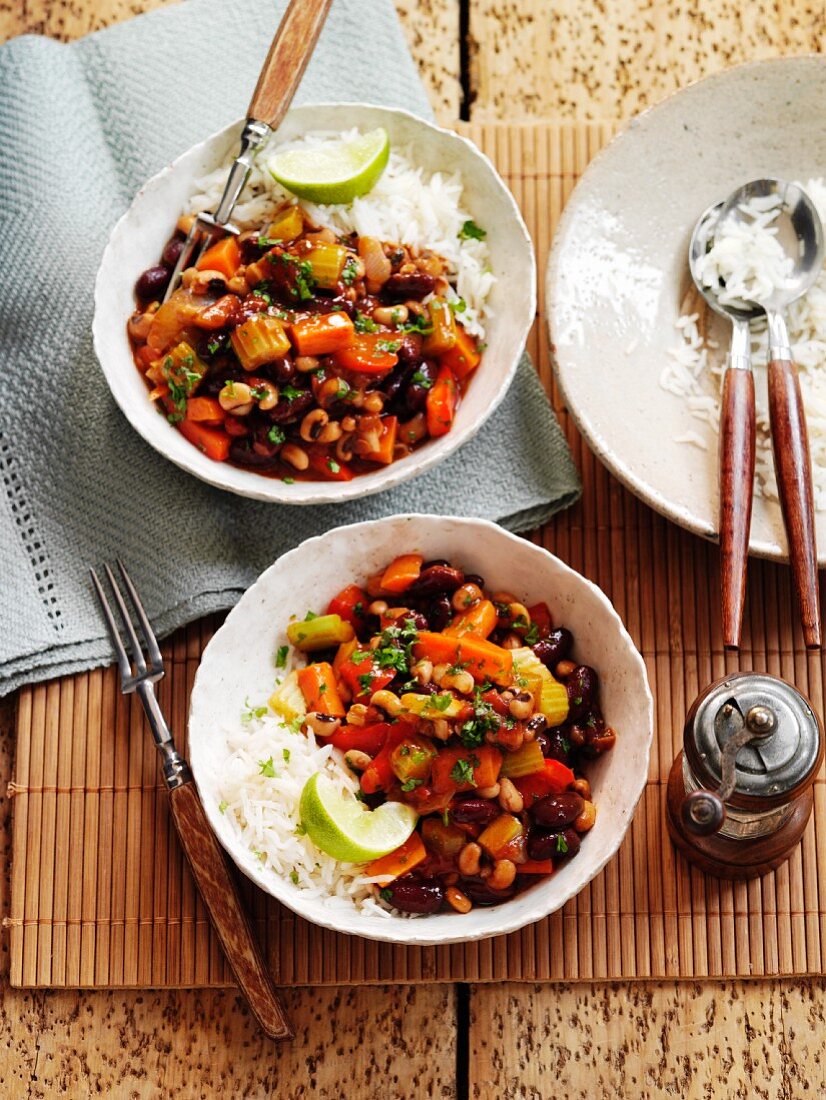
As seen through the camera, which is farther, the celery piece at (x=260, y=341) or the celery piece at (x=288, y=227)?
the celery piece at (x=288, y=227)

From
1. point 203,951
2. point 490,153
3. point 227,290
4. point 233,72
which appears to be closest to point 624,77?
point 490,153

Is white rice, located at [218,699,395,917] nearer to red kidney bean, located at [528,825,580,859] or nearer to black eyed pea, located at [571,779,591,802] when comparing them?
red kidney bean, located at [528,825,580,859]

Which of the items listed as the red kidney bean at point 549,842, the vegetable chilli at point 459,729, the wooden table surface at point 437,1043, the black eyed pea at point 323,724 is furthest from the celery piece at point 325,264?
the wooden table surface at point 437,1043

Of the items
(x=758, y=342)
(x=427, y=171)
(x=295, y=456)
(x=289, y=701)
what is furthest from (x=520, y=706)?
(x=427, y=171)

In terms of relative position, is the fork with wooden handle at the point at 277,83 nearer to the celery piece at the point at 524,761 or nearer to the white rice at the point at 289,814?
the white rice at the point at 289,814

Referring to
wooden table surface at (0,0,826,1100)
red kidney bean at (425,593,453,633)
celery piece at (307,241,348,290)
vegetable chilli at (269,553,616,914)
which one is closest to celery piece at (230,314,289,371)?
celery piece at (307,241,348,290)

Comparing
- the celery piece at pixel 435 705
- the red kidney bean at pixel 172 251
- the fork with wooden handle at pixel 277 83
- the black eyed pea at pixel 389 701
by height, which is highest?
the fork with wooden handle at pixel 277 83

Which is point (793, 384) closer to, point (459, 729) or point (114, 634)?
point (459, 729)
